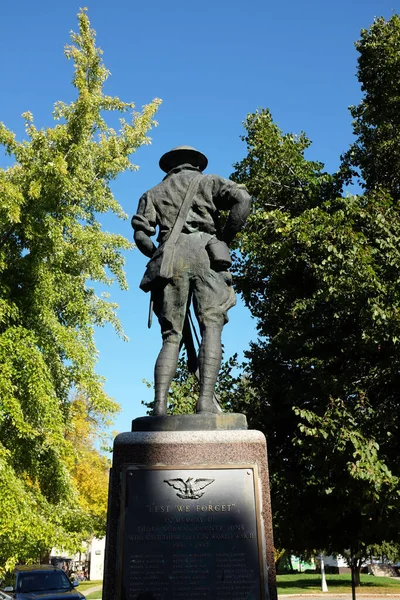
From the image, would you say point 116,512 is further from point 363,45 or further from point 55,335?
point 363,45

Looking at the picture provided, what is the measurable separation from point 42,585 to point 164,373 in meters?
11.2

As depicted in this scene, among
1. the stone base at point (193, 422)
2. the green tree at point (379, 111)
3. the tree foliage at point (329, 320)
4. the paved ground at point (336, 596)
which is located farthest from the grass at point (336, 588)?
the stone base at point (193, 422)

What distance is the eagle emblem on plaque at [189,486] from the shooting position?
13.6 feet

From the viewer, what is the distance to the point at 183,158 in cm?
549

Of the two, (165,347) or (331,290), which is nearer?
(165,347)

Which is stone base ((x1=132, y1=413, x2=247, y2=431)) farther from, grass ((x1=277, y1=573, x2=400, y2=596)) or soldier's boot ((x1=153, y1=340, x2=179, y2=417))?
grass ((x1=277, y1=573, x2=400, y2=596))

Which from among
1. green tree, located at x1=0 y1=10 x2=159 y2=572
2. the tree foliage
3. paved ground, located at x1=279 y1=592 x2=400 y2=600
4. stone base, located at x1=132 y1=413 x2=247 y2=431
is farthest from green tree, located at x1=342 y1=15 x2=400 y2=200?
paved ground, located at x1=279 y1=592 x2=400 y2=600

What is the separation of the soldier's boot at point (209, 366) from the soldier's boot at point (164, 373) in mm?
230

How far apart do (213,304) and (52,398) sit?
25.7 feet

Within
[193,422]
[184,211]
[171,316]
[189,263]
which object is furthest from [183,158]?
[193,422]

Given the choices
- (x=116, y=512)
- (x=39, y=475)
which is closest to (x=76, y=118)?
(x=39, y=475)

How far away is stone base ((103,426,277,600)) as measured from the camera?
3938mm

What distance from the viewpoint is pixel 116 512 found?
4.18m

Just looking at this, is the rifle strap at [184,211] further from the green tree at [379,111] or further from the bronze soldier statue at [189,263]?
the green tree at [379,111]
